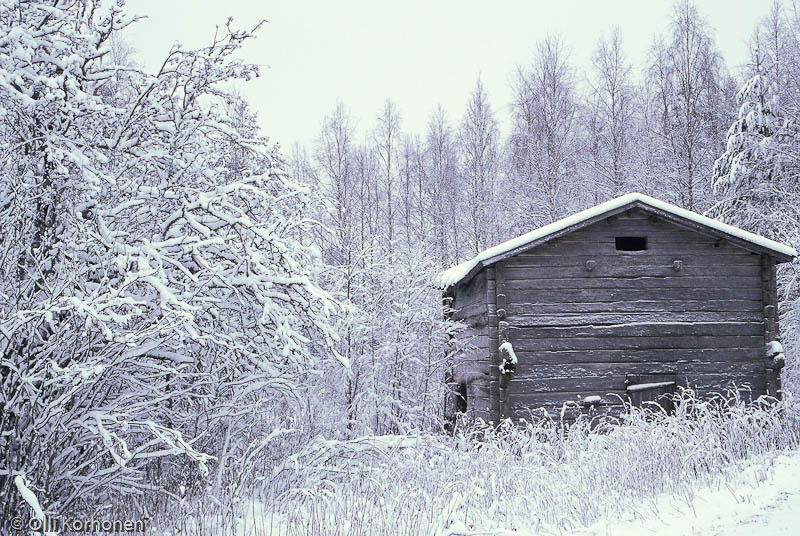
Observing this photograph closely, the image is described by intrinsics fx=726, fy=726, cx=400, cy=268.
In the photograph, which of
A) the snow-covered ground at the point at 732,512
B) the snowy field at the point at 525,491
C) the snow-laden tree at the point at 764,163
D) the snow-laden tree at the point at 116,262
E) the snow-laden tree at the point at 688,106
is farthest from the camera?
the snow-laden tree at the point at 688,106

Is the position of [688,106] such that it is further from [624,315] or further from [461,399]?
[461,399]

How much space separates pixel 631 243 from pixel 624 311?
1728mm

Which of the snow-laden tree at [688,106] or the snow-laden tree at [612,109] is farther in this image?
the snow-laden tree at [612,109]

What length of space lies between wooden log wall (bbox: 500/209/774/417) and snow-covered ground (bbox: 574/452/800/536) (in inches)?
198

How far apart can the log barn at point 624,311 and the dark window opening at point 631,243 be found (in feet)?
0.25

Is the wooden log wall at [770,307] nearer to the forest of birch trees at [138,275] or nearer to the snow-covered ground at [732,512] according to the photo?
the snow-covered ground at [732,512]

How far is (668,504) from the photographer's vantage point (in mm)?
6422

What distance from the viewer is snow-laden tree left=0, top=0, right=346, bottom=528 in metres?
4.94

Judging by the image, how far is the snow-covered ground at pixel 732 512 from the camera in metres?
5.33

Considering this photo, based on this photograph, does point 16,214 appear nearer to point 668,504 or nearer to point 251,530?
point 251,530

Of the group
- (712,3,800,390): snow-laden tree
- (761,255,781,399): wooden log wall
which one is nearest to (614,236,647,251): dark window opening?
(761,255,781,399): wooden log wall

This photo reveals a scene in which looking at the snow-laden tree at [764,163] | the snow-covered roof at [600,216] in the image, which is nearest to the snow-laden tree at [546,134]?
the snow-laden tree at [764,163]

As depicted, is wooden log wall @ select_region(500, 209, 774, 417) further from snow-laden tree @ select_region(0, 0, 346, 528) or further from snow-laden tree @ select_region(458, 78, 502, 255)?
snow-laden tree @ select_region(458, 78, 502, 255)

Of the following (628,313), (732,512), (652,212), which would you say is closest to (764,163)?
(652,212)
